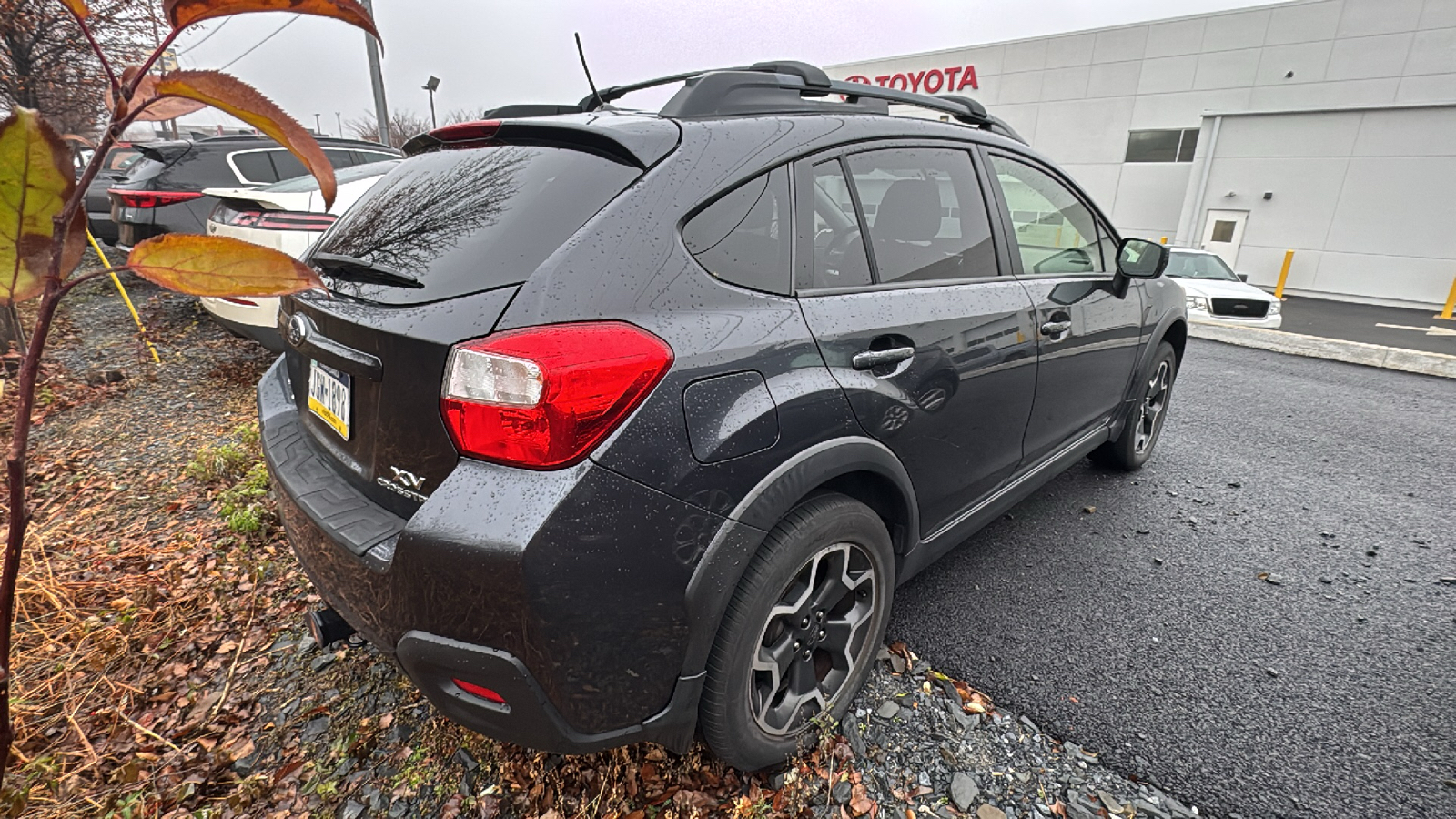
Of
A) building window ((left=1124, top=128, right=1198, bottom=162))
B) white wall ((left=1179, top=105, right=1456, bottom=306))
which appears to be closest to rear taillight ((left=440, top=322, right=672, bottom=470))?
white wall ((left=1179, top=105, right=1456, bottom=306))

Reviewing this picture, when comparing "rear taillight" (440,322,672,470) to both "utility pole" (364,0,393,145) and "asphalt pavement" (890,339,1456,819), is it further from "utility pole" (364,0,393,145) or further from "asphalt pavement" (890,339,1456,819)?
"utility pole" (364,0,393,145)

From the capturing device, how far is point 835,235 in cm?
190

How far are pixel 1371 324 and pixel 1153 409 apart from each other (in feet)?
47.1

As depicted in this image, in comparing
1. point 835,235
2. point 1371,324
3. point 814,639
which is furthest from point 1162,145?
point 814,639

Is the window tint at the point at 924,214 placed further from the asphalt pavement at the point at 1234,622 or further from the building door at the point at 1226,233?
the building door at the point at 1226,233

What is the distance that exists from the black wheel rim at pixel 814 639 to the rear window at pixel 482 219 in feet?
3.45

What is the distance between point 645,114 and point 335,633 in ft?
5.42

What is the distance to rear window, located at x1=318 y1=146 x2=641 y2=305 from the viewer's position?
145cm

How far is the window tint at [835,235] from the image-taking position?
1.83 metres

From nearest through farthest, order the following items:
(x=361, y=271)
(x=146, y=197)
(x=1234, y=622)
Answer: (x=361, y=271)
(x=1234, y=622)
(x=146, y=197)

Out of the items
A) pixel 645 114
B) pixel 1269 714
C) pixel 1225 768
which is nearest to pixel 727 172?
pixel 645 114

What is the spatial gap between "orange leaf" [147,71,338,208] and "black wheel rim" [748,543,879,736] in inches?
53.3

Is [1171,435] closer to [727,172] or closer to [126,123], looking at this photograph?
[727,172]

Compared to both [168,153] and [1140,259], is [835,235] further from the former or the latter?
[168,153]
